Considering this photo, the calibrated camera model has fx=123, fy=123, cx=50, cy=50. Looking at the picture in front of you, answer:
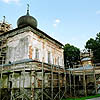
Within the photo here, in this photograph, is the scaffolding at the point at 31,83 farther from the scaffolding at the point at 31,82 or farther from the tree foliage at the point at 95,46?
the tree foliage at the point at 95,46

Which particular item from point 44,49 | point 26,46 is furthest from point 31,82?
point 44,49

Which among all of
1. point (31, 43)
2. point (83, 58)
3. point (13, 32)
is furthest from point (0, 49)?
point (83, 58)

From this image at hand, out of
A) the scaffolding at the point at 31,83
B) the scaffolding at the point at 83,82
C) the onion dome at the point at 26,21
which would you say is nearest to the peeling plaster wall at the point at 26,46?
the scaffolding at the point at 31,83

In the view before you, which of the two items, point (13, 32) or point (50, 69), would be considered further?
point (13, 32)

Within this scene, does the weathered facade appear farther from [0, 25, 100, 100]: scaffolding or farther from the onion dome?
the onion dome

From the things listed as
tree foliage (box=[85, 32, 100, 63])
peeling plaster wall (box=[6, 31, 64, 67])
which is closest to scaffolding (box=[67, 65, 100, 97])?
peeling plaster wall (box=[6, 31, 64, 67])

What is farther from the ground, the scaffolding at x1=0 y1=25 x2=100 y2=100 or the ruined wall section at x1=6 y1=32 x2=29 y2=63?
the ruined wall section at x1=6 y1=32 x2=29 y2=63

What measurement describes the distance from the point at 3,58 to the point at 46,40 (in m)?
6.74

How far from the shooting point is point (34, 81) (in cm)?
1195

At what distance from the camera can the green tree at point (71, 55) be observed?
114 feet

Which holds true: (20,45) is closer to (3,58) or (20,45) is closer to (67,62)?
(3,58)

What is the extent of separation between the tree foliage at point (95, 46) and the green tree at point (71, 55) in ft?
11.3

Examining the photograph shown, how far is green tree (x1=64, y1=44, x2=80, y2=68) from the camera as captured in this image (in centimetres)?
3475

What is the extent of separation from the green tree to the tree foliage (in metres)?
3.43
